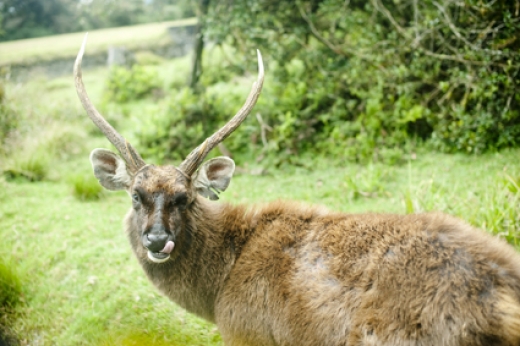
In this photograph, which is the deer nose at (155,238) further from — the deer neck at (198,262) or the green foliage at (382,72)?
the green foliage at (382,72)

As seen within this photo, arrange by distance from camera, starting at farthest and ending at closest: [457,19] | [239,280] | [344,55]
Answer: [344,55] → [457,19] → [239,280]

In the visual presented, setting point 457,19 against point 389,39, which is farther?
point 389,39

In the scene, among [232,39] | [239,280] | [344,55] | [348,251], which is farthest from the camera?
[232,39]

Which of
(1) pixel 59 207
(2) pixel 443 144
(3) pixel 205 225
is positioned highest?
(3) pixel 205 225

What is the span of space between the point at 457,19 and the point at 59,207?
7.27m

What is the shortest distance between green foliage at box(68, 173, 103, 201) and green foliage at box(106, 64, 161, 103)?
5636 mm

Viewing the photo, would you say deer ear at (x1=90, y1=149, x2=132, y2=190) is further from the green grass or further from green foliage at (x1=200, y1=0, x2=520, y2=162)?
green foliage at (x1=200, y1=0, x2=520, y2=162)

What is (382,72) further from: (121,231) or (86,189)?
(86,189)

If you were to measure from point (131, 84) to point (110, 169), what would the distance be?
9.53 metres

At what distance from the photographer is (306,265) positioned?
127 inches

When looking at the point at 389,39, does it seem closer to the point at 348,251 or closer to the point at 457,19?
the point at 457,19

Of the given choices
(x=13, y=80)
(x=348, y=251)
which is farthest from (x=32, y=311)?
(x=13, y=80)

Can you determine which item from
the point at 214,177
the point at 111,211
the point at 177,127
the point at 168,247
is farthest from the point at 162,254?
the point at 177,127

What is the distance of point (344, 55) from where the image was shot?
328 inches
